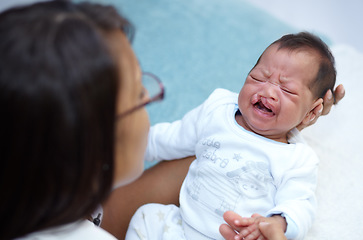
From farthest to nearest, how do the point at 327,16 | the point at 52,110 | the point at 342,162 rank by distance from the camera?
the point at 327,16 → the point at 342,162 → the point at 52,110

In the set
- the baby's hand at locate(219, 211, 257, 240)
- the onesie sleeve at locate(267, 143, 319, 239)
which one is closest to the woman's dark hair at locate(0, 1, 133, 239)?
the baby's hand at locate(219, 211, 257, 240)

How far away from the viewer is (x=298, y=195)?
3.18 ft

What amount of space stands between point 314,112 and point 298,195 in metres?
0.26

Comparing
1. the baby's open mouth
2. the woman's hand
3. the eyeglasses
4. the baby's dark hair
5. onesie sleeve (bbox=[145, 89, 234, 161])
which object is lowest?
onesie sleeve (bbox=[145, 89, 234, 161])

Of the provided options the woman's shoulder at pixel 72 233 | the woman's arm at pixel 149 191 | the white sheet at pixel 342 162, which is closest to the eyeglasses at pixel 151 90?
the woman's shoulder at pixel 72 233

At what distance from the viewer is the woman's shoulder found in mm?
683

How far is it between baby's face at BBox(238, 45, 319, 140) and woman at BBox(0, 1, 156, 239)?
49cm

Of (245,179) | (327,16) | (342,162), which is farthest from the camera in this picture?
(327,16)

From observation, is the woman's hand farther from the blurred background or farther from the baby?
the blurred background

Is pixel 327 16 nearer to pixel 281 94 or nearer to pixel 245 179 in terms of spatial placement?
pixel 281 94

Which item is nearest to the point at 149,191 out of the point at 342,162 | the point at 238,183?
the point at 238,183

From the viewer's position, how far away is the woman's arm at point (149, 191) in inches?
45.0

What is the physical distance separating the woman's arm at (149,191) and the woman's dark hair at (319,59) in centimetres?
41

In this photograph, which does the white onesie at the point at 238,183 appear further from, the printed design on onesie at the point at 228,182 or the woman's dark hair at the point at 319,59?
the woman's dark hair at the point at 319,59
